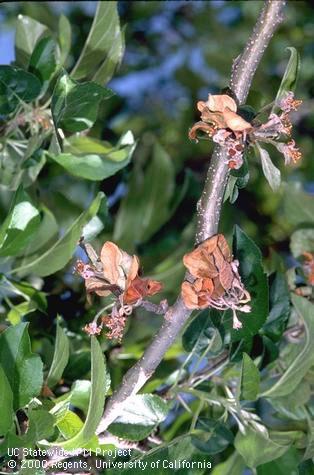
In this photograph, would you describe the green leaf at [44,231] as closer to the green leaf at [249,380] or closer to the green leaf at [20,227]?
the green leaf at [20,227]

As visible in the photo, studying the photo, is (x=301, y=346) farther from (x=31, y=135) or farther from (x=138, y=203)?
(x=138, y=203)

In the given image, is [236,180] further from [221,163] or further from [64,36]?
[64,36]

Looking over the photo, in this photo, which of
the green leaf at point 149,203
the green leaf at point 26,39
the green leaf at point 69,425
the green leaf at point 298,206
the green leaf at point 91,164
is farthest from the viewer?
the green leaf at point 149,203

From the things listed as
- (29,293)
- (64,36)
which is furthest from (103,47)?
(29,293)

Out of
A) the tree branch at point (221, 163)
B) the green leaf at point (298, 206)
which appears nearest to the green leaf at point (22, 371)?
the tree branch at point (221, 163)

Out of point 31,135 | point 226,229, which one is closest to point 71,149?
point 31,135

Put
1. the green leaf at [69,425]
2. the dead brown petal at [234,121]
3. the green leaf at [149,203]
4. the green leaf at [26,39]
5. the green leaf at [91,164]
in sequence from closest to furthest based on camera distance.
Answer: the dead brown petal at [234,121] < the green leaf at [69,425] < the green leaf at [91,164] < the green leaf at [26,39] < the green leaf at [149,203]

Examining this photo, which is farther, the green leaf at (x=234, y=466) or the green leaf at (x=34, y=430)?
the green leaf at (x=234, y=466)
